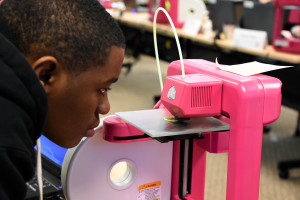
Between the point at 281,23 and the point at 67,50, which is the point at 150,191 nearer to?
the point at 67,50

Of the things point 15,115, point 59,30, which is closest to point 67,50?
point 59,30

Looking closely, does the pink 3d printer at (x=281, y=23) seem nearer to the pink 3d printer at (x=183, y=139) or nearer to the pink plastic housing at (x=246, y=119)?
the pink 3d printer at (x=183, y=139)

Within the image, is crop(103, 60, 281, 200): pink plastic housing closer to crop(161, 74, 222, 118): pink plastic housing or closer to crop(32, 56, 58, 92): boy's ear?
crop(161, 74, 222, 118): pink plastic housing

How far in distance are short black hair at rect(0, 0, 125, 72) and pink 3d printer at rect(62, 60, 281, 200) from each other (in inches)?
8.1

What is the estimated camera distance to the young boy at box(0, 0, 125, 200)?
631 millimetres

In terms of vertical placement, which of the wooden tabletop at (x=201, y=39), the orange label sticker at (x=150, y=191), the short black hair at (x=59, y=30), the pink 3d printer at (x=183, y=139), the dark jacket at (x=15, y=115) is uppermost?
the short black hair at (x=59, y=30)

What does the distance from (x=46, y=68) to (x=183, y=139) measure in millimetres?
369

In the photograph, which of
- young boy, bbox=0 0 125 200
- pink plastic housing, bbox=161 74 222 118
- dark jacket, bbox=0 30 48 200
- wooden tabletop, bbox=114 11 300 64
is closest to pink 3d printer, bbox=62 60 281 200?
pink plastic housing, bbox=161 74 222 118

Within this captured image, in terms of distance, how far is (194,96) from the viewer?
0.89m

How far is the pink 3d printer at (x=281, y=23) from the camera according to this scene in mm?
2633

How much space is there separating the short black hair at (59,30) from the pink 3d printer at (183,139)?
0.20 meters

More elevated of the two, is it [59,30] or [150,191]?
[59,30]

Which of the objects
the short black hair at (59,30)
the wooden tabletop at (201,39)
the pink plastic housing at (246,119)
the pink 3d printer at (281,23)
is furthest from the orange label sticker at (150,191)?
the pink 3d printer at (281,23)

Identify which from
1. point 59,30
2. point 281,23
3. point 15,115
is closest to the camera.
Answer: point 15,115
